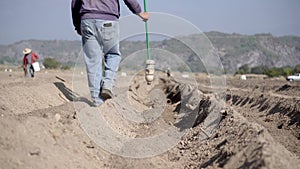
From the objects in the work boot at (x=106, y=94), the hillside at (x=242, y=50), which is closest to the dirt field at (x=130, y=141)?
the work boot at (x=106, y=94)

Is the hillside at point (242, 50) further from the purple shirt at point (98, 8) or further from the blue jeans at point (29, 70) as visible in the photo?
the purple shirt at point (98, 8)

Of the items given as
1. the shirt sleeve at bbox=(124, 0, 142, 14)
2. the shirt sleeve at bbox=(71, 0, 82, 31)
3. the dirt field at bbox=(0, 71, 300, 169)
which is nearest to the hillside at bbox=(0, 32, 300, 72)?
the dirt field at bbox=(0, 71, 300, 169)

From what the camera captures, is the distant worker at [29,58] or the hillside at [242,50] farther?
the hillside at [242,50]

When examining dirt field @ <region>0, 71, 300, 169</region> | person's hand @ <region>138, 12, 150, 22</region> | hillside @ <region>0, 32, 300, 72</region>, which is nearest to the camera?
dirt field @ <region>0, 71, 300, 169</region>

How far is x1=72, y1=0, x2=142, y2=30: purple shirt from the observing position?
649cm

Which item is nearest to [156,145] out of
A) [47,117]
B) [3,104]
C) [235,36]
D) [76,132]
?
[76,132]

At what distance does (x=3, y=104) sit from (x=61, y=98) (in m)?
2.65

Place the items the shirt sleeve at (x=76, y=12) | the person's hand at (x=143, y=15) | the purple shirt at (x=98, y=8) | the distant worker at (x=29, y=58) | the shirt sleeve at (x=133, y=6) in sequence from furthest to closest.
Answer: the distant worker at (x=29, y=58) → the person's hand at (x=143, y=15) → the shirt sleeve at (x=133, y=6) → the shirt sleeve at (x=76, y=12) → the purple shirt at (x=98, y=8)

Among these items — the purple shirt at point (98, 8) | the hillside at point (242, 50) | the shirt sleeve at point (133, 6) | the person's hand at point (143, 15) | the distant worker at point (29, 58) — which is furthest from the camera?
the hillside at point (242, 50)

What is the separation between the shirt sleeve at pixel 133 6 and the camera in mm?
6805

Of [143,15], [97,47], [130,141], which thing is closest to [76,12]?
[97,47]

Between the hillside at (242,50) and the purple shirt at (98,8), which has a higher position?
the purple shirt at (98,8)

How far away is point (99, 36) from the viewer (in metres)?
6.61

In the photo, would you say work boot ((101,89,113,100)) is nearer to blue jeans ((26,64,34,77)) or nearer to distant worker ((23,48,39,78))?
distant worker ((23,48,39,78))
